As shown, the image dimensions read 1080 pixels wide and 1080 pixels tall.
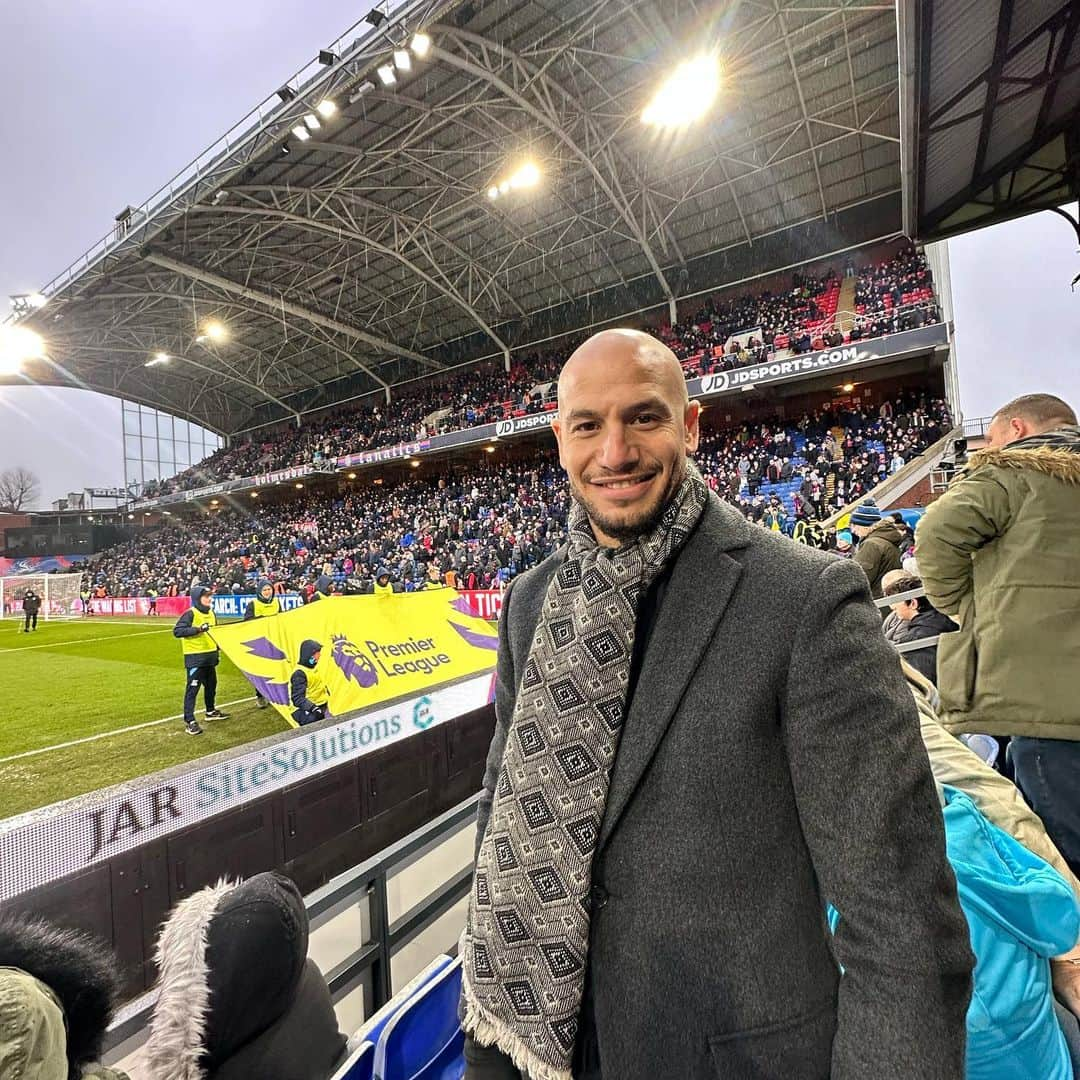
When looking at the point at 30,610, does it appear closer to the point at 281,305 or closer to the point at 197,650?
the point at 281,305

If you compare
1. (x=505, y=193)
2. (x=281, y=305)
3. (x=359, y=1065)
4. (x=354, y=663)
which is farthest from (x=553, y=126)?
(x=359, y=1065)

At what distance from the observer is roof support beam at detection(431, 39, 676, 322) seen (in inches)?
529

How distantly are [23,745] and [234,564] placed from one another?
2258 centimetres

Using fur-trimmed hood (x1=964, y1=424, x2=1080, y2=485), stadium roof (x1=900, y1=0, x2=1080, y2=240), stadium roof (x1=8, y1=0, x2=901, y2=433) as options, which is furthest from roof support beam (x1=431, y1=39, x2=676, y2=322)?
fur-trimmed hood (x1=964, y1=424, x2=1080, y2=485)

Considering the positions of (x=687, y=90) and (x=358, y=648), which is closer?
(x=358, y=648)

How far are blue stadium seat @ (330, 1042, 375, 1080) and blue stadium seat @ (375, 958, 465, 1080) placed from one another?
15 cm

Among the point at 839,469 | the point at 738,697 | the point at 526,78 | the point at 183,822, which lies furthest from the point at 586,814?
the point at 839,469

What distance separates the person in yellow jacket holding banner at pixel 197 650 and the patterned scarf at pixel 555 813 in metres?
7.04

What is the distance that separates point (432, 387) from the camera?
107 feet

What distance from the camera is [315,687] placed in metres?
6.00

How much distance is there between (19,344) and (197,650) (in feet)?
96.4

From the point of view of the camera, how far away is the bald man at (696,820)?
836 millimetres

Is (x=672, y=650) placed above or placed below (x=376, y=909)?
above

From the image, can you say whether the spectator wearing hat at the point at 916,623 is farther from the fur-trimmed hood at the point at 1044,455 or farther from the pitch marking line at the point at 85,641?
the pitch marking line at the point at 85,641
